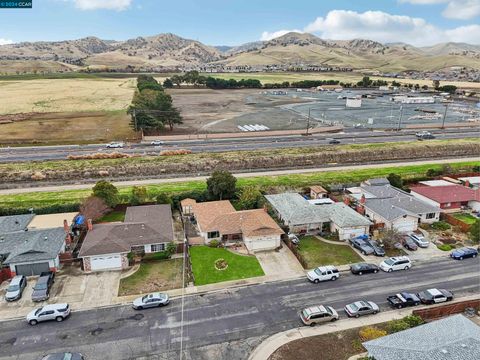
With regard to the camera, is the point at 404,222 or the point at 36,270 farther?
the point at 404,222

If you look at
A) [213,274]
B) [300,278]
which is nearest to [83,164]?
[213,274]

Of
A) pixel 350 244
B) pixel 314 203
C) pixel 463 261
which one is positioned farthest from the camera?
pixel 314 203

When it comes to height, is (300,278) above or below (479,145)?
below

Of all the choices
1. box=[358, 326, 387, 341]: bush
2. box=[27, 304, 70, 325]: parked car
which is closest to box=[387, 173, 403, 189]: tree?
box=[358, 326, 387, 341]: bush

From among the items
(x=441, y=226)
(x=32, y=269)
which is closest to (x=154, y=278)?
(x=32, y=269)

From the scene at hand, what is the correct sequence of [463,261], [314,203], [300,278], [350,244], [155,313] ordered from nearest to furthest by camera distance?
[155,313] < [300,278] < [463,261] < [350,244] < [314,203]

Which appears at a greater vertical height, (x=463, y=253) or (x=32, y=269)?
(x=463, y=253)

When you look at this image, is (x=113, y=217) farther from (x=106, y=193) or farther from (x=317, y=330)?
(x=317, y=330)

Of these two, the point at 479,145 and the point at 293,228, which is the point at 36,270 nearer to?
the point at 293,228
